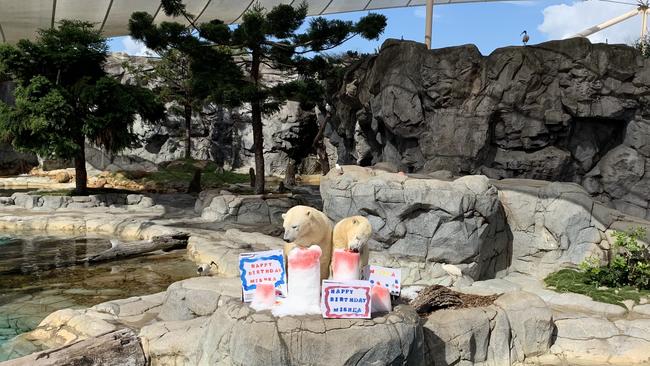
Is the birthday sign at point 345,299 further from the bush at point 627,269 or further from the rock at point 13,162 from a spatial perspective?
Result: the rock at point 13,162

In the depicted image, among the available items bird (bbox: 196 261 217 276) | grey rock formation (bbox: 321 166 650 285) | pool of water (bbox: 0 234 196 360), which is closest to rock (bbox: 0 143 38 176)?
pool of water (bbox: 0 234 196 360)

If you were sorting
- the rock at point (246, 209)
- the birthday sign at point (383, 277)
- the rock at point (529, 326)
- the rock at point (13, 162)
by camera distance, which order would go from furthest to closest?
the rock at point (13, 162), the rock at point (246, 209), the rock at point (529, 326), the birthday sign at point (383, 277)

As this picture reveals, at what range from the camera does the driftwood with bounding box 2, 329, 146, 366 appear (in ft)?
13.5

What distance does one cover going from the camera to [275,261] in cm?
391

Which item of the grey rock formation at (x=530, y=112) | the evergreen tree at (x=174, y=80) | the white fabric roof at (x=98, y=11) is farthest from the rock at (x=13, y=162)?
the grey rock formation at (x=530, y=112)

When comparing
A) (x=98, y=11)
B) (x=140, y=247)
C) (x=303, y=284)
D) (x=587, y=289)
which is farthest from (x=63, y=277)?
(x=98, y=11)

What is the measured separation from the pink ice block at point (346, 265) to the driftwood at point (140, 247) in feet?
21.1

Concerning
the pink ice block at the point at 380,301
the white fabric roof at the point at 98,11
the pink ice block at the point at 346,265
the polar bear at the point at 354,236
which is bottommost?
the pink ice block at the point at 380,301

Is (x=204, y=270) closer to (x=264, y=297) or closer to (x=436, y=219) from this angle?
(x=436, y=219)

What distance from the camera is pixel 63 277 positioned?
8.02 meters

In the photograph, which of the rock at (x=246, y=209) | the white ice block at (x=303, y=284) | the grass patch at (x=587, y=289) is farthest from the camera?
the rock at (x=246, y=209)

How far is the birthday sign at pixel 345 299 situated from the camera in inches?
142

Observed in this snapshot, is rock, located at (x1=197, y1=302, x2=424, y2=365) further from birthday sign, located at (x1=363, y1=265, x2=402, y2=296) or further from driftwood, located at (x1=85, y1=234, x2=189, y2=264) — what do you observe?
driftwood, located at (x1=85, y1=234, x2=189, y2=264)

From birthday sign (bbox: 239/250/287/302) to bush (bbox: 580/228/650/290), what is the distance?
4.79 metres
